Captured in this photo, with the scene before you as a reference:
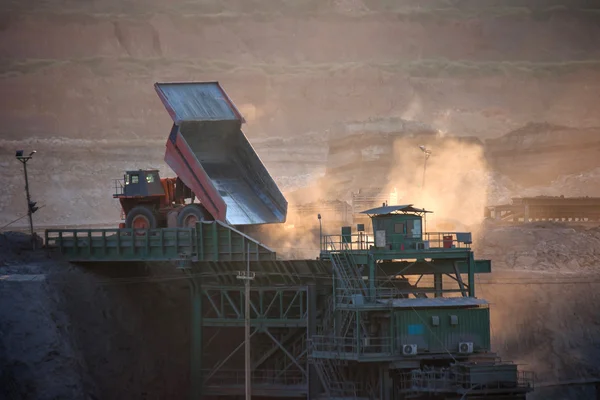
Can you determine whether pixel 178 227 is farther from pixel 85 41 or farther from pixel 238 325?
pixel 85 41

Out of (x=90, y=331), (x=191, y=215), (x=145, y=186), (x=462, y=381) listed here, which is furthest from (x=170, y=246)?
(x=462, y=381)

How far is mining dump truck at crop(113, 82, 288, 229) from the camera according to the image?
4697 cm

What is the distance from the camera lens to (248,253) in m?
42.1

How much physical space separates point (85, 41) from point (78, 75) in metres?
8.35

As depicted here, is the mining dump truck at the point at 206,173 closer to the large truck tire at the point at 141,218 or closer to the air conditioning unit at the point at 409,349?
the large truck tire at the point at 141,218

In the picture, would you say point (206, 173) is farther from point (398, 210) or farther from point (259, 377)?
point (398, 210)

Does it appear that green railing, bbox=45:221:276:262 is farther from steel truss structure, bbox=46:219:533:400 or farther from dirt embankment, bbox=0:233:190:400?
dirt embankment, bbox=0:233:190:400

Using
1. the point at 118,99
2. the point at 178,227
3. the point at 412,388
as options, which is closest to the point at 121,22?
the point at 118,99

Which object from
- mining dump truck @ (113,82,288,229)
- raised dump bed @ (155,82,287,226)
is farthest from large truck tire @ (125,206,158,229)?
raised dump bed @ (155,82,287,226)

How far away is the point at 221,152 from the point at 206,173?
3050mm

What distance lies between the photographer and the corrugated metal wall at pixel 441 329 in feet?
128

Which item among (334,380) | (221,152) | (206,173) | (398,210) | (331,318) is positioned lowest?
(334,380)

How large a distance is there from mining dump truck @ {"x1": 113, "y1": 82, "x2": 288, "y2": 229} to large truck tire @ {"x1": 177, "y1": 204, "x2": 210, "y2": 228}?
0.13 ft

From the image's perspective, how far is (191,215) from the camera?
46312 millimetres
